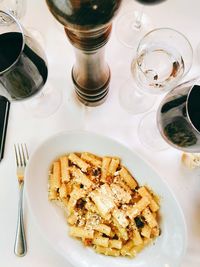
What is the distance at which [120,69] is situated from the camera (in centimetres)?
77

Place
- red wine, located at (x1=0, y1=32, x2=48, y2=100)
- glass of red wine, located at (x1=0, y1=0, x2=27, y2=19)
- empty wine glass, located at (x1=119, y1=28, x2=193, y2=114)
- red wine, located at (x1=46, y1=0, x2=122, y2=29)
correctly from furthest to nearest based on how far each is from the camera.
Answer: glass of red wine, located at (x1=0, y1=0, x2=27, y2=19) → empty wine glass, located at (x1=119, y1=28, x2=193, y2=114) → red wine, located at (x1=0, y1=32, x2=48, y2=100) → red wine, located at (x1=46, y1=0, x2=122, y2=29)

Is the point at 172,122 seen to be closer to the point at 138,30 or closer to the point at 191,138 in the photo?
the point at 191,138

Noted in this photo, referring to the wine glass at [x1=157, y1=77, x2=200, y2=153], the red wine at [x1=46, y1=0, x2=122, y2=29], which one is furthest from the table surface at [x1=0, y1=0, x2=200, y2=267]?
the red wine at [x1=46, y1=0, x2=122, y2=29]

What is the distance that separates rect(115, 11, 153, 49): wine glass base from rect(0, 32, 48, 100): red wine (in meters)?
0.23

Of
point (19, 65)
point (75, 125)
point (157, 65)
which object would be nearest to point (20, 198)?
point (75, 125)

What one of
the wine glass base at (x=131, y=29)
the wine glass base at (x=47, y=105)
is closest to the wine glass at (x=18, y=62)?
the wine glass base at (x=47, y=105)

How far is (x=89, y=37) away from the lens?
506 mm

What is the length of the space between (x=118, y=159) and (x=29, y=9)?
0.39 metres

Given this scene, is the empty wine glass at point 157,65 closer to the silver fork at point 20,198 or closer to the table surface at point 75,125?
the table surface at point 75,125

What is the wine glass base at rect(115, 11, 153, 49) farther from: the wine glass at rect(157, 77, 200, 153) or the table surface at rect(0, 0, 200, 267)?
the wine glass at rect(157, 77, 200, 153)

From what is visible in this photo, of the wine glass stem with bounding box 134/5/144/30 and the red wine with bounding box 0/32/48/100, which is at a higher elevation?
the red wine with bounding box 0/32/48/100

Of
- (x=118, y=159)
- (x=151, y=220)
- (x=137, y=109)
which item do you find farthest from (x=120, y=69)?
(x=151, y=220)

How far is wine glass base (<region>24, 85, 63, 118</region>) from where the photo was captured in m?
0.76

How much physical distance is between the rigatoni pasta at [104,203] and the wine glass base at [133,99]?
116 mm
